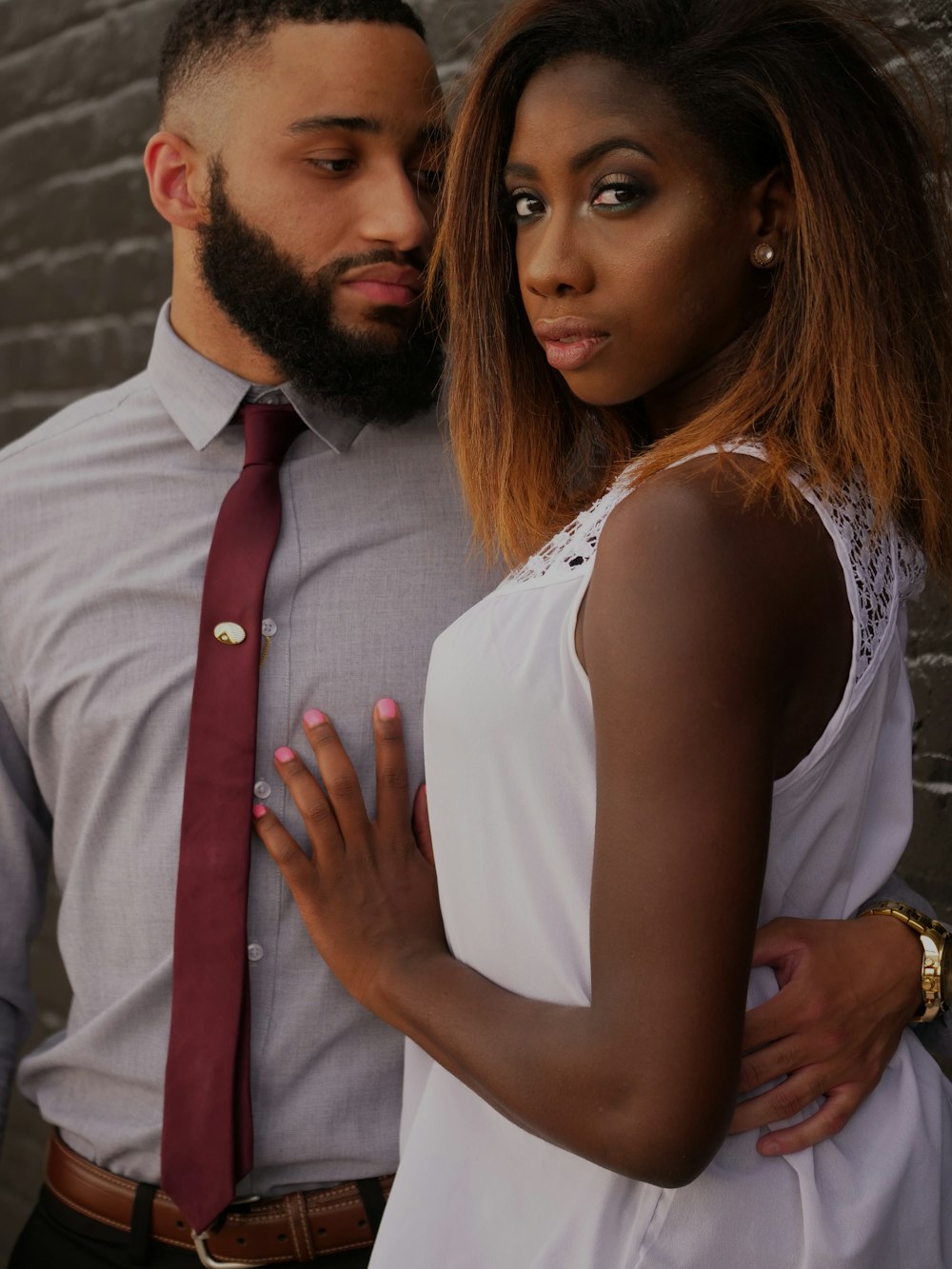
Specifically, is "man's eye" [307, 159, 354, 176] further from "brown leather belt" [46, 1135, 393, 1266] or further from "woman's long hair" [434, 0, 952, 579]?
"brown leather belt" [46, 1135, 393, 1266]

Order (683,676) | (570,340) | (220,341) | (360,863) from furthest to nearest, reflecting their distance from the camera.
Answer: (220,341) < (360,863) < (570,340) < (683,676)

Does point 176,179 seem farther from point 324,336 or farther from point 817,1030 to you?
point 817,1030

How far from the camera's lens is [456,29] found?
272 centimetres

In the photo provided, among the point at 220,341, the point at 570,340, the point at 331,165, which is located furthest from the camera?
the point at 220,341

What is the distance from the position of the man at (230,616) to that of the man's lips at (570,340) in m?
0.51

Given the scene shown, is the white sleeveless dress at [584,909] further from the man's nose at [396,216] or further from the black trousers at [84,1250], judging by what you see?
the man's nose at [396,216]

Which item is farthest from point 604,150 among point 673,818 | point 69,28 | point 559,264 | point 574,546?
point 69,28

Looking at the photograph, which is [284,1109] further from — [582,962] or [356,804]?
[582,962]

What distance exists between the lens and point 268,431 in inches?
80.0

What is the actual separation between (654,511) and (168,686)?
2.94 ft

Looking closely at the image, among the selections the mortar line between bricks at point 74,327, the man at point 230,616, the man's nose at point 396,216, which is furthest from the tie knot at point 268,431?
the mortar line between bricks at point 74,327

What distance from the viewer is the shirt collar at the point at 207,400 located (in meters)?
2.05

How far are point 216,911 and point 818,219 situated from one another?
3.53 ft

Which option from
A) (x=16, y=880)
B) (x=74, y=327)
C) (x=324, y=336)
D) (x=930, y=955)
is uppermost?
→ (x=324, y=336)
